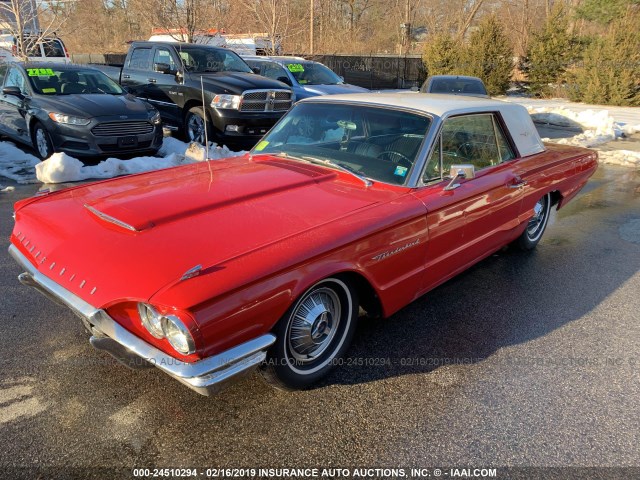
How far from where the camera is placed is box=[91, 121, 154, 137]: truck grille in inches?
285

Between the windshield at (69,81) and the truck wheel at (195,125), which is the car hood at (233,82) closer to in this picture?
the truck wheel at (195,125)

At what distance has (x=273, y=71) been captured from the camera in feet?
37.5

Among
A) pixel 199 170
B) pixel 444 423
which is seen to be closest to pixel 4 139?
pixel 199 170

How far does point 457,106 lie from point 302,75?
848 centimetres

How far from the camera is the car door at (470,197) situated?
3.30m

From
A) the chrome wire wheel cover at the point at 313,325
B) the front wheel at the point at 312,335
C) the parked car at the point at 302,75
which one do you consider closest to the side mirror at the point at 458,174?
the front wheel at the point at 312,335

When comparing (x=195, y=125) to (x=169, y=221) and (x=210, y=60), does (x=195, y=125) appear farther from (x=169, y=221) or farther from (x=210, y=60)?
(x=169, y=221)

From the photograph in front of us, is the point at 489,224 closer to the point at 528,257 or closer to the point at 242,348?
the point at 528,257

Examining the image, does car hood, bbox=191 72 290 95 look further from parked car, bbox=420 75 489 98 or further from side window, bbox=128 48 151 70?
parked car, bbox=420 75 489 98

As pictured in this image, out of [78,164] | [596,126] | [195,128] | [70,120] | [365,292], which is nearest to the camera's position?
[365,292]

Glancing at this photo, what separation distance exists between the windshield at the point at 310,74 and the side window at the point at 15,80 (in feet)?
18.3

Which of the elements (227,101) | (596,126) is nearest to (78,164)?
(227,101)

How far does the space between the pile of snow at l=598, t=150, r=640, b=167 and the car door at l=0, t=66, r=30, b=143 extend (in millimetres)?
10971

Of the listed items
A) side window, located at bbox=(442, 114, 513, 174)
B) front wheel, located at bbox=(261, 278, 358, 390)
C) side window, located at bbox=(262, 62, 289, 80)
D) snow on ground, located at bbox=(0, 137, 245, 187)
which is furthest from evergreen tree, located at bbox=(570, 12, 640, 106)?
front wheel, located at bbox=(261, 278, 358, 390)
